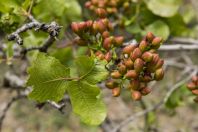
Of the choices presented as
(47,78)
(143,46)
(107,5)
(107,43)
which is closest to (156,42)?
(143,46)

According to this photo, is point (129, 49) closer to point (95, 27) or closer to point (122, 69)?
point (122, 69)

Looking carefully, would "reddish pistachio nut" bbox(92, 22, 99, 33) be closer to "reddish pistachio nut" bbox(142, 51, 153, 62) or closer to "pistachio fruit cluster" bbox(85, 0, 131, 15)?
"reddish pistachio nut" bbox(142, 51, 153, 62)

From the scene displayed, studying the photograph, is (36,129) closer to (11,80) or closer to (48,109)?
(48,109)

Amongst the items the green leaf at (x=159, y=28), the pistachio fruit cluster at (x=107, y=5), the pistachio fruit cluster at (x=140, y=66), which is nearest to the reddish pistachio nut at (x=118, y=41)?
the pistachio fruit cluster at (x=140, y=66)

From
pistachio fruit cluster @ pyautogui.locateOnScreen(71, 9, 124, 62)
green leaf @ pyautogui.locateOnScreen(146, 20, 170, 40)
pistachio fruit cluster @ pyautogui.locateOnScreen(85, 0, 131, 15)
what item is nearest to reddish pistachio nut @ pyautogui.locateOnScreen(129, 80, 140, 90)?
pistachio fruit cluster @ pyautogui.locateOnScreen(71, 9, 124, 62)

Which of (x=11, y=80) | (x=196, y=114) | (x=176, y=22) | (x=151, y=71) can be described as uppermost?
(x=151, y=71)

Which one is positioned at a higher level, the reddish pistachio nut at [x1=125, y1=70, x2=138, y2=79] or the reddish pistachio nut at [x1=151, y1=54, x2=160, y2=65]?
the reddish pistachio nut at [x1=151, y1=54, x2=160, y2=65]

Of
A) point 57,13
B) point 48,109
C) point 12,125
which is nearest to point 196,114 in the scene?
point 48,109
